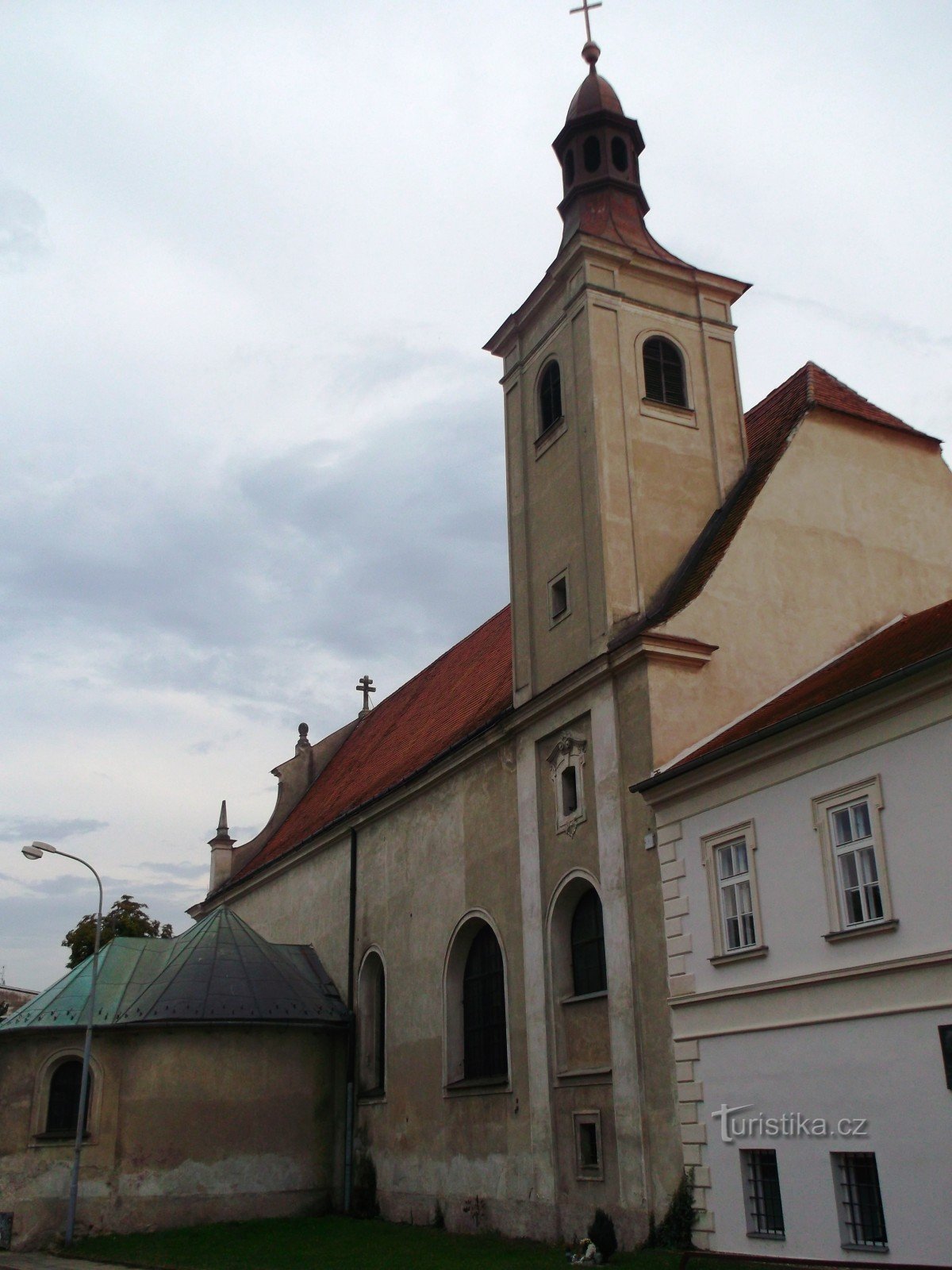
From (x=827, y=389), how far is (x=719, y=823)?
9.48 m

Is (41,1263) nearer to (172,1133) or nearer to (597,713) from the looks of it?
(172,1133)

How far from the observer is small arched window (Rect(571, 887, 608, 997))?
17.7m

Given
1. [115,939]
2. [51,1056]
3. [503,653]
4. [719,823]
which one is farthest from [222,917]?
[719,823]

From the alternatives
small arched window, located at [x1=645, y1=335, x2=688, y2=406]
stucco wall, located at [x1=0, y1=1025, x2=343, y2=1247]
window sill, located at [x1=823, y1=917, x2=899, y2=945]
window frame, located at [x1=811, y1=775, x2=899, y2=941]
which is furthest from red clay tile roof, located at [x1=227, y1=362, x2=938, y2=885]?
stucco wall, located at [x1=0, y1=1025, x2=343, y2=1247]

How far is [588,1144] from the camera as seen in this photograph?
16953mm

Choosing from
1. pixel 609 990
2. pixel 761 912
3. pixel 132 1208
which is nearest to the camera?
pixel 761 912

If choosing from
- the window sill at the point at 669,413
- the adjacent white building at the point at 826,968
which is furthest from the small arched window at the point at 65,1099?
the window sill at the point at 669,413

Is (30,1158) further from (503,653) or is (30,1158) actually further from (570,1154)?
(503,653)

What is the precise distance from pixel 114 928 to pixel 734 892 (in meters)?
36.4

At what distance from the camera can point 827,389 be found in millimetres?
21016

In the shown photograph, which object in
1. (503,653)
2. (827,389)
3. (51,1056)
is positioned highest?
(827,389)

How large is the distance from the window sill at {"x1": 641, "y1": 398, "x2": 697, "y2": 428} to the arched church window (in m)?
12.4

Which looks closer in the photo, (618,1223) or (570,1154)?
(618,1223)

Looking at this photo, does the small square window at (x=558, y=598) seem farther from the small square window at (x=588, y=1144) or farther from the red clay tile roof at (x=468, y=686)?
the small square window at (x=588, y=1144)
